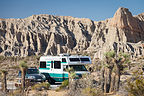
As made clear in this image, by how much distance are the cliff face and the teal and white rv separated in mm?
54961

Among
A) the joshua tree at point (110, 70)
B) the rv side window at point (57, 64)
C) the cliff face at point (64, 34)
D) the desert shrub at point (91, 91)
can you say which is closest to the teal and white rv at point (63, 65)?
the rv side window at point (57, 64)

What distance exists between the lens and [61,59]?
1802 centimetres

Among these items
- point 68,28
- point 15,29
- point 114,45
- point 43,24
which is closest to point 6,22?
point 15,29

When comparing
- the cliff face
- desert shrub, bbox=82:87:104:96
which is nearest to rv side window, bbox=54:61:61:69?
desert shrub, bbox=82:87:104:96

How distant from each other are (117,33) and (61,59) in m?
67.0

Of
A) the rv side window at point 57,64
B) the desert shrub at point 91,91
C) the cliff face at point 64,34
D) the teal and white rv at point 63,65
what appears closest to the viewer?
the desert shrub at point 91,91

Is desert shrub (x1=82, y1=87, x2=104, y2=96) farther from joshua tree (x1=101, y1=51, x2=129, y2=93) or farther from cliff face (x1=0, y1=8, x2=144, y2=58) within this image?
cliff face (x1=0, y1=8, x2=144, y2=58)

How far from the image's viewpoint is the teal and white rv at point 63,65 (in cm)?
1778

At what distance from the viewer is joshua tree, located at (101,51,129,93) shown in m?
13.9

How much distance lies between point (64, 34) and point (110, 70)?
102 meters

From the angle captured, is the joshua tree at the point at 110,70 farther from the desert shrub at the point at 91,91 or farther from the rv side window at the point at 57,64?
the rv side window at the point at 57,64

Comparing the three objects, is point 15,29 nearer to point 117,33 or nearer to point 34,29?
point 34,29

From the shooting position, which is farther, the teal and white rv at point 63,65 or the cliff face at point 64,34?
the cliff face at point 64,34

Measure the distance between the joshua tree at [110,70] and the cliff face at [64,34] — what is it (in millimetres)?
57980
